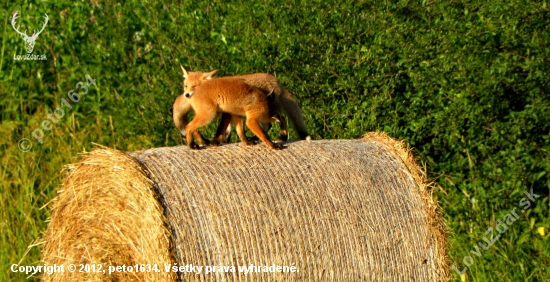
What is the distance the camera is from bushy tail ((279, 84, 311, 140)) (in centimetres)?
777

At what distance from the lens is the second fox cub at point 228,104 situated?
22.2ft

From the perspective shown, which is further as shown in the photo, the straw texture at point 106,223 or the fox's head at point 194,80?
the fox's head at point 194,80

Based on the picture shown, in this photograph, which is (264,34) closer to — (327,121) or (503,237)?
(327,121)

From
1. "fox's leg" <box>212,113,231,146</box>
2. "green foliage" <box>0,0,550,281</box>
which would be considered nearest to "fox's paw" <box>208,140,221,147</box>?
"fox's leg" <box>212,113,231,146</box>

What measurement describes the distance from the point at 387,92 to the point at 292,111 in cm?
157

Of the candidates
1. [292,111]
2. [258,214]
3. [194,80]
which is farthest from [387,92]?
[258,214]

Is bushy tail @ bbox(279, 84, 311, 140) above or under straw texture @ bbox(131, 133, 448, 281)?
above

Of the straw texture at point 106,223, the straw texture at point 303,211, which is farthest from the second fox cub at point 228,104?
the straw texture at point 106,223

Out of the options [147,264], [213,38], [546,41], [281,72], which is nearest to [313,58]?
[281,72]

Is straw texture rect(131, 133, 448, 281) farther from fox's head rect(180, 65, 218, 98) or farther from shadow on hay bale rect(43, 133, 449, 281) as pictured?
fox's head rect(180, 65, 218, 98)

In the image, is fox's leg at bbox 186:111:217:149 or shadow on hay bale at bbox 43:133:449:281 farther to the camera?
fox's leg at bbox 186:111:217:149

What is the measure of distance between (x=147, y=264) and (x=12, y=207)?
12.4ft

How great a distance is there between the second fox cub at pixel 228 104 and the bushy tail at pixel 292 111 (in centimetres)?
75

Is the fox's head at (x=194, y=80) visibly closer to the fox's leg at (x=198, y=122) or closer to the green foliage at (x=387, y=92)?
the fox's leg at (x=198, y=122)
